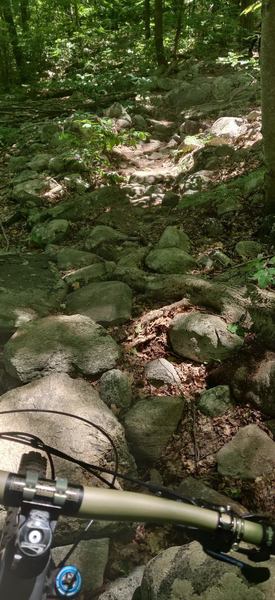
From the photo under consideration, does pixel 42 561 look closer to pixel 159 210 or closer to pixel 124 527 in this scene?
pixel 124 527

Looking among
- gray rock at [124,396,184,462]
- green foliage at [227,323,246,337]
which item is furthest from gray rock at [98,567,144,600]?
green foliage at [227,323,246,337]

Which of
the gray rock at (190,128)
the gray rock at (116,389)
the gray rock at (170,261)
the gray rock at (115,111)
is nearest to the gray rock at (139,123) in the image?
the gray rock at (115,111)

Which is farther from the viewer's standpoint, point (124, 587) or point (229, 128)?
point (229, 128)

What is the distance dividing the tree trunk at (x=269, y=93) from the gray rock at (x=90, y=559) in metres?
4.30

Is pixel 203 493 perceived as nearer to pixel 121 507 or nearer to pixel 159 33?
pixel 121 507

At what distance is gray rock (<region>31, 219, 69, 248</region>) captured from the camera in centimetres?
680

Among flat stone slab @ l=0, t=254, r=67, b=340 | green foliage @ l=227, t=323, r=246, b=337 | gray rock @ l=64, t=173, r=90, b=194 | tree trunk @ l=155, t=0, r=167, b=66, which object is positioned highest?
tree trunk @ l=155, t=0, r=167, b=66

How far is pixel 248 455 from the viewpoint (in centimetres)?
338

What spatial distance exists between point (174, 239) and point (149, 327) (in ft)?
5.96

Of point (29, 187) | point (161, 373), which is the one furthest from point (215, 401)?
point (29, 187)

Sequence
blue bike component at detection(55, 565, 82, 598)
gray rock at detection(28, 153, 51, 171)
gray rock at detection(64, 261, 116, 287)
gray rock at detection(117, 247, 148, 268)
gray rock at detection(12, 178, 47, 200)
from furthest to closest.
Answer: gray rock at detection(28, 153, 51, 171) → gray rock at detection(12, 178, 47, 200) → gray rock at detection(117, 247, 148, 268) → gray rock at detection(64, 261, 116, 287) → blue bike component at detection(55, 565, 82, 598)

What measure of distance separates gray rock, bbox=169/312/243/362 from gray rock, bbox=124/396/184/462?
513 mm

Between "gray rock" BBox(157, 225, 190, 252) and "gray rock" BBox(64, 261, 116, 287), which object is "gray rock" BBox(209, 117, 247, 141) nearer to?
"gray rock" BBox(157, 225, 190, 252)

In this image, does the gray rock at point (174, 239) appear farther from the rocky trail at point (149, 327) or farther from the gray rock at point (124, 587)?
the gray rock at point (124, 587)
